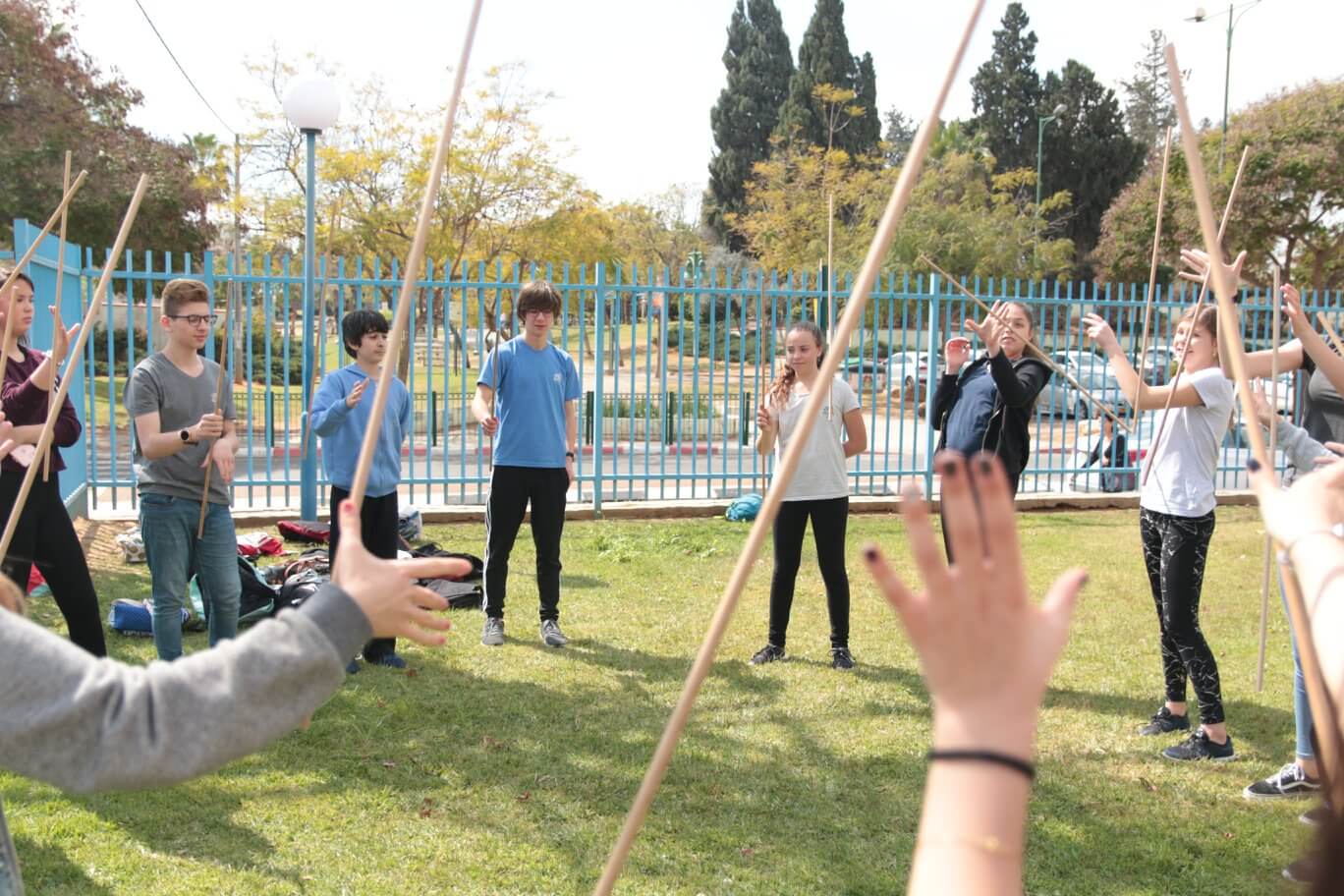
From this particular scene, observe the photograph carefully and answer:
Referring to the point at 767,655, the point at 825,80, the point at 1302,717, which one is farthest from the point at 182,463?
the point at 825,80

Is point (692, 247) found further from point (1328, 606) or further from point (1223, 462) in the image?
point (1328, 606)

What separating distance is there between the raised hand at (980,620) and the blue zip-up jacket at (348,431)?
189 inches

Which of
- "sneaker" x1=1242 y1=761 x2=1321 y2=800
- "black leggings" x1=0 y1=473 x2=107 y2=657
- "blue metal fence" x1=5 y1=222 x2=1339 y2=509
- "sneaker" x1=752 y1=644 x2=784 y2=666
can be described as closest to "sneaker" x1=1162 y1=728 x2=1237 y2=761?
"sneaker" x1=1242 y1=761 x2=1321 y2=800

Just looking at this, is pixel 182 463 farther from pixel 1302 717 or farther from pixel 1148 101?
pixel 1148 101

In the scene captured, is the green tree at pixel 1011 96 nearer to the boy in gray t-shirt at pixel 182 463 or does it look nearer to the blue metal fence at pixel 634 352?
the blue metal fence at pixel 634 352

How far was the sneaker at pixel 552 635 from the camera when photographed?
20.9 feet

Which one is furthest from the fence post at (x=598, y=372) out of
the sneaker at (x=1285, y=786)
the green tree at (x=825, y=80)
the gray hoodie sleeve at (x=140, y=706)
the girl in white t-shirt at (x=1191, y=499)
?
the green tree at (x=825, y=80)

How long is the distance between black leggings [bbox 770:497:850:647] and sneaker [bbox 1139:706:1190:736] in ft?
5.23

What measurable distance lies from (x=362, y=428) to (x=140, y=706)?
456cm

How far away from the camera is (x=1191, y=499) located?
467 cm

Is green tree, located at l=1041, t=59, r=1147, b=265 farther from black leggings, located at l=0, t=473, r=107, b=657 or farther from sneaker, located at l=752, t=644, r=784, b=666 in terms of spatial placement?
black leggings, located at l=0, t=473, r=107, b=657

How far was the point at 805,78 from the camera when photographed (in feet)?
146

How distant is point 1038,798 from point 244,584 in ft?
14.9

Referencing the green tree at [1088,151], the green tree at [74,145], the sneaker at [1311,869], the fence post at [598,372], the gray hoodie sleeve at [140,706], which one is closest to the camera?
the sneaker at [1311,869]
